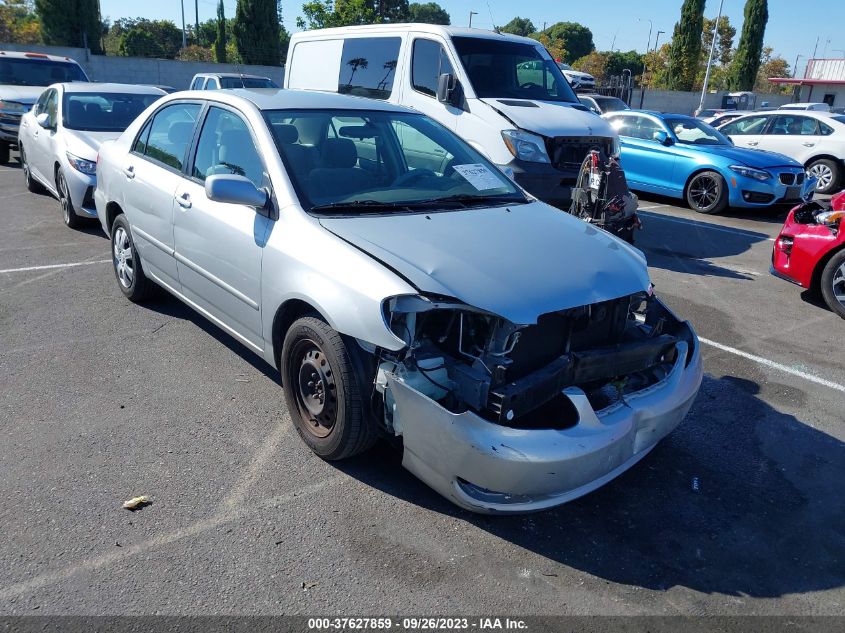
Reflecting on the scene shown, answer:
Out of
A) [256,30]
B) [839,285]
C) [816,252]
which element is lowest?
[839,285]

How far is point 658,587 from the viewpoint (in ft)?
9.23

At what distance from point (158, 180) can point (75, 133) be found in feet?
14.6

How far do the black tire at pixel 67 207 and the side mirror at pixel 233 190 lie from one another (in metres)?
5.36

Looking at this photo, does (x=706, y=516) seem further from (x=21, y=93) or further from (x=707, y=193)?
(x=21, y=93)

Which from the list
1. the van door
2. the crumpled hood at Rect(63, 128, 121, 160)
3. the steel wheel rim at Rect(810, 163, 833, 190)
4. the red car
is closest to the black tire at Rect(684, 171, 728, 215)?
the steel wheel rim at Rect(810, 163, 833, 190)

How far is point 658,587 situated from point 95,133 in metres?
8.32

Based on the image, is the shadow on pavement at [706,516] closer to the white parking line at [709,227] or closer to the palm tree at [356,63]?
the white parking line at [709,227]

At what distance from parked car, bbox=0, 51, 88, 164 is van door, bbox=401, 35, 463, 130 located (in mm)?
8203

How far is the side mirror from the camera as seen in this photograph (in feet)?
11.8

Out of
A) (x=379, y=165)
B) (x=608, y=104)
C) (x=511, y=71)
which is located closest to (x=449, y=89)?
(x=511, y=71)

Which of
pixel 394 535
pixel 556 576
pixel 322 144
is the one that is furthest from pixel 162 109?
pixel 556 576

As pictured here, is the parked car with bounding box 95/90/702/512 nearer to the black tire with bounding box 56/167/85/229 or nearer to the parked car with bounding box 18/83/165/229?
the parked car with bounding box 18/83/165/229

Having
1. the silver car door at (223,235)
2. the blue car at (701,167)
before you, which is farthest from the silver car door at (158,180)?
the blue car at (701,167)

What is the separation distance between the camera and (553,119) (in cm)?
809
